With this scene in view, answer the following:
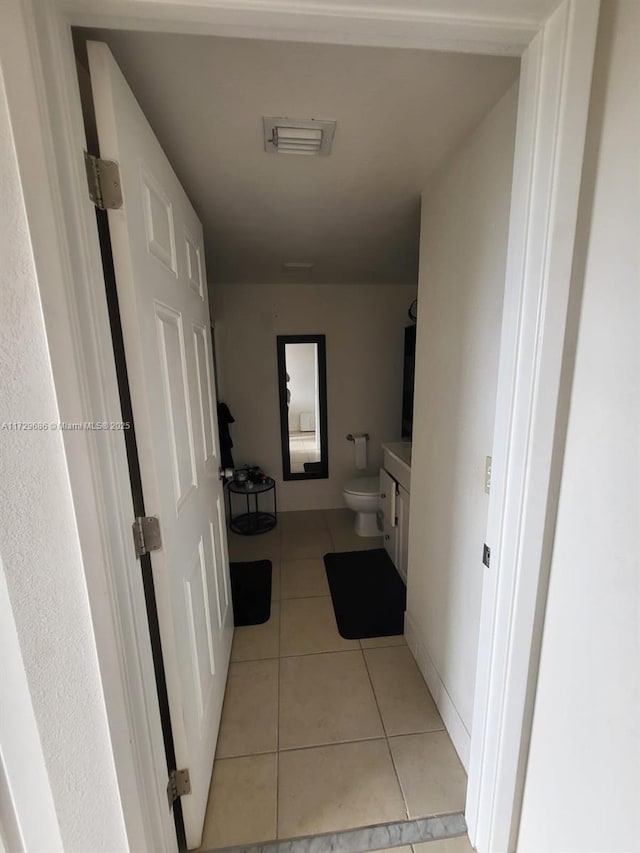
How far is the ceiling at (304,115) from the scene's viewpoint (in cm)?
81

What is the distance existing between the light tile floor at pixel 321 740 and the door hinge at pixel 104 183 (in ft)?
5.79

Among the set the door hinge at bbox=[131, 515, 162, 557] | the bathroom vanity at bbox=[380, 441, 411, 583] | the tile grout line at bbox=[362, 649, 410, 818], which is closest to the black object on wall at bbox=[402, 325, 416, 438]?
the bathroom vanity at bbox=[380, 441, 411, 583]

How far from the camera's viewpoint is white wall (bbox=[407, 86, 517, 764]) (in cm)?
104

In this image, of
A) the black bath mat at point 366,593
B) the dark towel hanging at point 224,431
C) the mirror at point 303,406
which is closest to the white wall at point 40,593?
the black bath mat at point 366,593

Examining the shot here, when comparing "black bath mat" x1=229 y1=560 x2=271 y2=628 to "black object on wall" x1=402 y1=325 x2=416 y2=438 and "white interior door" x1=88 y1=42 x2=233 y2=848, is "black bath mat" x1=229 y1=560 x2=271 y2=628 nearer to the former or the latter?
"white interior door" x1=88 y1=42 x2=233 y2=848

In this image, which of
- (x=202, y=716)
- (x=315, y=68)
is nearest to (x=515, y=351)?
(x=315, y=68)

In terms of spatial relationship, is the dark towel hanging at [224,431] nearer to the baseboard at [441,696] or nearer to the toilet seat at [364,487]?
the toilet seat at [364,487]

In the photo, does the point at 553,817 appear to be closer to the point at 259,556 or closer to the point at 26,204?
the point at 26,204

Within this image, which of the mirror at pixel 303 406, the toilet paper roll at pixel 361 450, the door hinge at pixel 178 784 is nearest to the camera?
the door hinge at pixel 178 784

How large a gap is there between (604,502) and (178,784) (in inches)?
52.6

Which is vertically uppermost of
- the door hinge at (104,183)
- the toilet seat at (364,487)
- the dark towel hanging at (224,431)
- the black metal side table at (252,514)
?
the door hinge at (104,183)

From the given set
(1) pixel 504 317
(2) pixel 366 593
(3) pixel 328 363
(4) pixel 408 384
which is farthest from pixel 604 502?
(3) pixel 328 363

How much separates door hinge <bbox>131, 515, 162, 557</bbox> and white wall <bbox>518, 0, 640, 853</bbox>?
0.94 metres

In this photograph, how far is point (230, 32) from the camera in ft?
2.15
